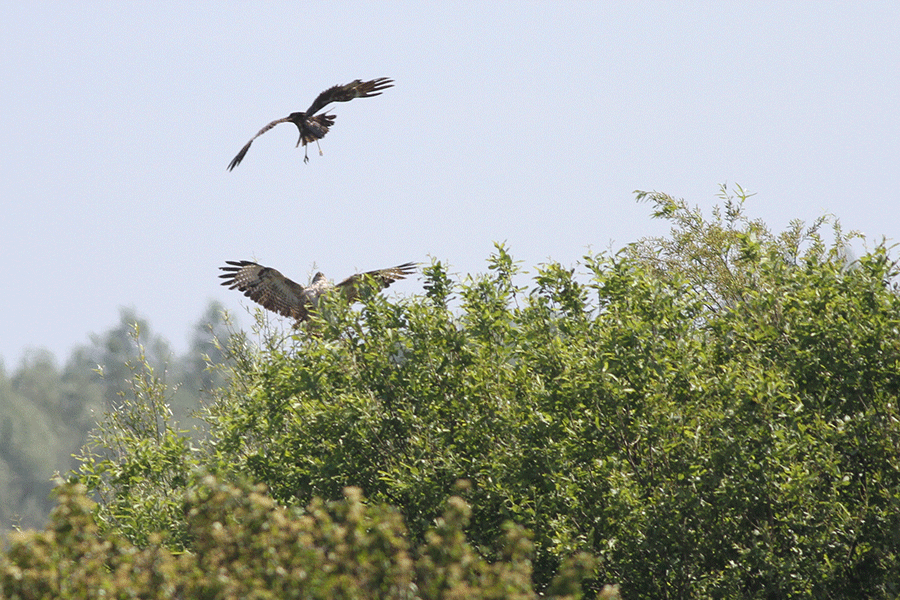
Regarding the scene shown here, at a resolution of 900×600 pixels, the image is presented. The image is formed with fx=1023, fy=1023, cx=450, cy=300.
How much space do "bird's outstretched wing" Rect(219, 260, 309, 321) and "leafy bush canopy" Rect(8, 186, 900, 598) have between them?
183 inches

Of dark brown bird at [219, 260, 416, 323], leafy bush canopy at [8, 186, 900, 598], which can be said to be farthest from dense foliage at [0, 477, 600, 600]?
dark brown bird at [219, 260, 416, 323]

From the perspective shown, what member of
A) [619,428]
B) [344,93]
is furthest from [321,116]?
[619,428]

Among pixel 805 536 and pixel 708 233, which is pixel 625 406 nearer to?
pixel 805 536

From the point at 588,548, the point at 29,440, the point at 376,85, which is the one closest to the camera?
the point at 588,548

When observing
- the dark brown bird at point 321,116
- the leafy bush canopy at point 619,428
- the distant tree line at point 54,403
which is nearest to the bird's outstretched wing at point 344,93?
the dark brown bird at point 321,116

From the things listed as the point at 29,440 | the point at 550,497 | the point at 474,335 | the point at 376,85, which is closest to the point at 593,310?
the point at 474,335

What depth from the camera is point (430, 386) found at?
41.1 ft

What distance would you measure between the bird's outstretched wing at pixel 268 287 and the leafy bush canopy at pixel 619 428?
4.65m

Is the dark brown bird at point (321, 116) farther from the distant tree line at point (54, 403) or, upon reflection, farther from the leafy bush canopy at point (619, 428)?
the distant tree line at point (54, 403)

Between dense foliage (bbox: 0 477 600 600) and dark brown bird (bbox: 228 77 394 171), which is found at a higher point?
dark brown bird (bbox: 228 77 394 171)

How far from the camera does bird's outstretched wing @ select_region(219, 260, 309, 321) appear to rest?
17.9 meters

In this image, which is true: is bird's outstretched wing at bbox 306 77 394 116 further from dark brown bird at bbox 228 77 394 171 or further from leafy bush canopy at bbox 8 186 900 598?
leafy bush canopy at bbox 8 186 900 598

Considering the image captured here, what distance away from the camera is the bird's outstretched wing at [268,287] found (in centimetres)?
1794

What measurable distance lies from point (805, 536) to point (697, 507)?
1.14 meters
